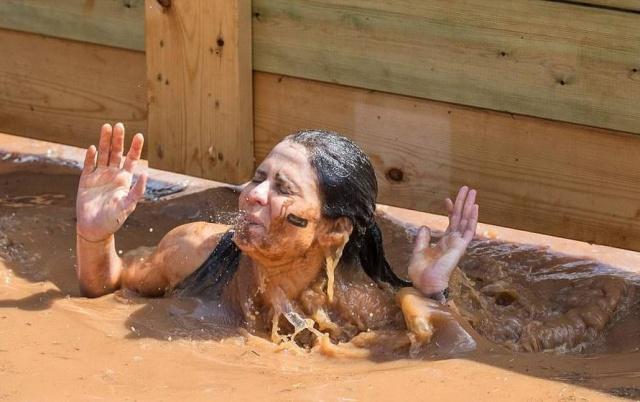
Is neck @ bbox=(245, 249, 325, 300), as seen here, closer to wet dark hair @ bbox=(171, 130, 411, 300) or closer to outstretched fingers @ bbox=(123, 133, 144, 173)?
wet dark hair @ bbox=(171, 130, 411, 300)

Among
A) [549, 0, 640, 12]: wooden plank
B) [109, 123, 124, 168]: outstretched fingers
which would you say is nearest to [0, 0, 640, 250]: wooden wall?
[549, 0, 640, 12]: wooden plank

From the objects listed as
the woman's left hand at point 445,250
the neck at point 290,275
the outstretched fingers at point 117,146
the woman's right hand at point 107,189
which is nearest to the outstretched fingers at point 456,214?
the woman's left hand at point 445,250

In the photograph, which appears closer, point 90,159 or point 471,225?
point 90,159

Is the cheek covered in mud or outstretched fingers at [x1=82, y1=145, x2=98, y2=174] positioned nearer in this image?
the cheek covered in mud

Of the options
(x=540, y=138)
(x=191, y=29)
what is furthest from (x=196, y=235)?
(x=540, y=138)

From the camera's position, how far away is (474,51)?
18.7 ft

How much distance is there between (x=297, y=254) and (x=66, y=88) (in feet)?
7.17

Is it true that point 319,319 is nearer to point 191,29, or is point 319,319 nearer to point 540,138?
point 540,138

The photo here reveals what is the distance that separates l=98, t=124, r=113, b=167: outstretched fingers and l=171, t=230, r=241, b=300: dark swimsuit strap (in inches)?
23.1

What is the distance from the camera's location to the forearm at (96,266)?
535 centimetres

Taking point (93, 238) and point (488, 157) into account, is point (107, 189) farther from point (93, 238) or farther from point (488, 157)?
point (488, 157)

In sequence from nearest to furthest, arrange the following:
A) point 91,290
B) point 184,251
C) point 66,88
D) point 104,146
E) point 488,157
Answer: point 104,146 < point 91,290 < point 184,251 < point 488,157 < point 66,88

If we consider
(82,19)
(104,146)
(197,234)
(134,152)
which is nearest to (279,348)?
(197,234)

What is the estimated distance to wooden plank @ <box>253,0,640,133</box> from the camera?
5.49 metres
